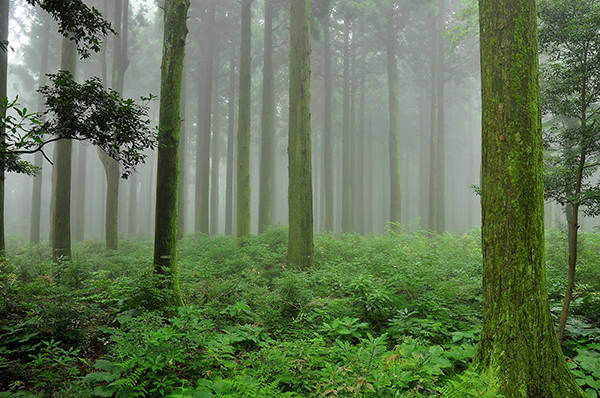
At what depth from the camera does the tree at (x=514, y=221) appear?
324cm

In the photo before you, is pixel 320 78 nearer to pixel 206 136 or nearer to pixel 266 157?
pixel 206 136

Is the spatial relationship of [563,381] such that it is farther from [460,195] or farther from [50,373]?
[460,195]

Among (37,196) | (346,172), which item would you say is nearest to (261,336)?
(346,172)

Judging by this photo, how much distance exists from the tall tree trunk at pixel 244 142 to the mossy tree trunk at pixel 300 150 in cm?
443

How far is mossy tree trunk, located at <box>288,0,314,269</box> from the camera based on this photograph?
8.80 metres

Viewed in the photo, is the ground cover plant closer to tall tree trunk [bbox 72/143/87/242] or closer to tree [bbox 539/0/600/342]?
tree [bbox 539/0/600/342]

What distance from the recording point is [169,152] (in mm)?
5625

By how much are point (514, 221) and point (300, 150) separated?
6.34 meters

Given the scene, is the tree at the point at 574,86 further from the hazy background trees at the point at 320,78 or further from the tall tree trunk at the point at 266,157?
the tall tree trunk at the point at 266,157

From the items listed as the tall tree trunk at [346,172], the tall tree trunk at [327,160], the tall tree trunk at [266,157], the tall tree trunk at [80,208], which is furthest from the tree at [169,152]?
the tall tree trunk at [80,208]

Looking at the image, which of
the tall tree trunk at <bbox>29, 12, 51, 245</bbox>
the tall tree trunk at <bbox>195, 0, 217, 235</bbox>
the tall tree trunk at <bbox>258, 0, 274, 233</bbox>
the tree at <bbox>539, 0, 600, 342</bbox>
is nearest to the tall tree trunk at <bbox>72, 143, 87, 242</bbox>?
the tall tree trunk at <bbox>29, 12, 51, 245</bbox>

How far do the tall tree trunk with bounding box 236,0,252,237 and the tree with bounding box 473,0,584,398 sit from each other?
1053cm

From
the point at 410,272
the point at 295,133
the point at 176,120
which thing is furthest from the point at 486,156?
the point at 295,133

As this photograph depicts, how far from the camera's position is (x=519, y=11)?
3.53 meters
